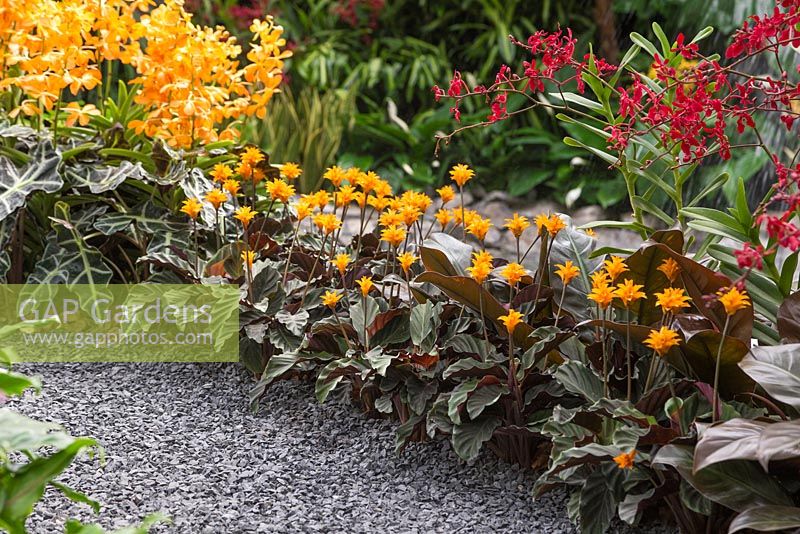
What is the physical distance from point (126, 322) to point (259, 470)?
2.60 ft

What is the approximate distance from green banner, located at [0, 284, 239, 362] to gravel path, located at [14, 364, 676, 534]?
0.41ft

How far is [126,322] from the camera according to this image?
2.33 m

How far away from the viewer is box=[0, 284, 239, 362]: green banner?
85.1 inches

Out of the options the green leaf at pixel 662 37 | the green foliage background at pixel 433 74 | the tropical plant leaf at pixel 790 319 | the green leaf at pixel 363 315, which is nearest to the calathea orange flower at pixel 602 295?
the tropical plant leaf at pixel 790 319

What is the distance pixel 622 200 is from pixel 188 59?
3.52 meters

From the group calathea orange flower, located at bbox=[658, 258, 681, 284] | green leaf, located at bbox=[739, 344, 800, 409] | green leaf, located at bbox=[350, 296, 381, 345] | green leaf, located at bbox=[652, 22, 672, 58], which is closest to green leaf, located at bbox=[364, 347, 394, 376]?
green leaf, located at bbox=[350, 296, 381, 345]

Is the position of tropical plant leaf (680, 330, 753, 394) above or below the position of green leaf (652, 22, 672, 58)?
below

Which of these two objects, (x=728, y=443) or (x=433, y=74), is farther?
(x=433, y=74)

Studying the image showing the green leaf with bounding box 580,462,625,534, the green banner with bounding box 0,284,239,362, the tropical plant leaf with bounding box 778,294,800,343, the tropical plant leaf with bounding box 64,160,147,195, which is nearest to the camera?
the green leaf with bounding box 580,462,625,534

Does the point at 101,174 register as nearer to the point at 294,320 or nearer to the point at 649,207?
the point at 294,320

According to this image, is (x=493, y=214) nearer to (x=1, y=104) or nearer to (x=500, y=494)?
(x=1, y=104)

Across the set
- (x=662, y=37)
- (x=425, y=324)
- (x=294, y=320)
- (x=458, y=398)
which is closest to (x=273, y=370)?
(x=294, y=320)

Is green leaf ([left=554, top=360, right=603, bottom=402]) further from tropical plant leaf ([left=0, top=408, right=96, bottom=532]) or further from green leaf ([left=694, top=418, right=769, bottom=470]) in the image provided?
tropical plant leaf ([left=0, top=408, right=96, bottom=532])

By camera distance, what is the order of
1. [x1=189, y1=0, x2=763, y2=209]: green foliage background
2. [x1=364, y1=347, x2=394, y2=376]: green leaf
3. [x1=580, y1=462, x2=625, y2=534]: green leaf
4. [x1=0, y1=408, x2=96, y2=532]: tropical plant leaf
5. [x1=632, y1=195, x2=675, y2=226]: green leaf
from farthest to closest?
1. [x1=189, y1=0, x2=763, y2=209]: green foliage background
2. [x1=632, y1=195, x2=675, y2=226]: green leaf
3. [x1=364, y1=347, x2=394, y2=376]: green leaf
4. [x1=580, y1=462, x2=625, y2=534]: green leaf
5. [x1=0, y1=408, x2=96, y2=532]: tropical plant leaf
